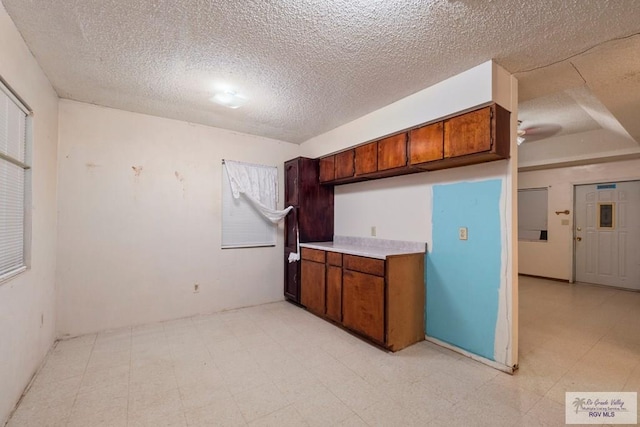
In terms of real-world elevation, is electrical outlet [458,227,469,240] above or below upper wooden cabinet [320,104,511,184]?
below

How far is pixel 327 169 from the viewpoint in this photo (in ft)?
13.2

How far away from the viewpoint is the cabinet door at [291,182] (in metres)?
4.15

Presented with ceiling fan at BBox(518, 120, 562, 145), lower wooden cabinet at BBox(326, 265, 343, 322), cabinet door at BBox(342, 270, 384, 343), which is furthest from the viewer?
ceiling fan at BBox(518, 120, 562, 145)

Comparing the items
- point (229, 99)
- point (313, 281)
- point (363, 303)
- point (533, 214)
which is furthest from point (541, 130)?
point (229, 99)

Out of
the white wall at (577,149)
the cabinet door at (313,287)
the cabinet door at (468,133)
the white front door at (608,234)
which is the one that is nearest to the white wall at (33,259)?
the cabinet door at (313,287)

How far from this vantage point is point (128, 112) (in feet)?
10.9

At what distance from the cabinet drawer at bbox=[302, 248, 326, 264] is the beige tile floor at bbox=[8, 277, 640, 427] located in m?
0.78

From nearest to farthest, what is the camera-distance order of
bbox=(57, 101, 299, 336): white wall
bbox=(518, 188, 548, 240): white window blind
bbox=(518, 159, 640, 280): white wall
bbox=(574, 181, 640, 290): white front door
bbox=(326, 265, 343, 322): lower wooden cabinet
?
bbox=(57, 101, 299, 336): white wall < bbox=(326, 265, 343, 322): lower wooden cabinet < bbox=(574, 181, 640, 290): white front door < bbox=(518, 159, 640, 280): white wall < bbox=(518, 188, 548, 240): white window blind

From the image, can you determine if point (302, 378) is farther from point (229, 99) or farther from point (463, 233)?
point (229, 99)

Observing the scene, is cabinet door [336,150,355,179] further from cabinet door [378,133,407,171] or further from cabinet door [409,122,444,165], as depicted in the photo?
cabinet door [409,122,444,165]

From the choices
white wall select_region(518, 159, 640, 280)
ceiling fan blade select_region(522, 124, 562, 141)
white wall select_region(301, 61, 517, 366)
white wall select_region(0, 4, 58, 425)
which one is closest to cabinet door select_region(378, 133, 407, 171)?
white wall select_region(301, 61, 517, 366)

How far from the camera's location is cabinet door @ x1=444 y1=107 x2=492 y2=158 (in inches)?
89.7

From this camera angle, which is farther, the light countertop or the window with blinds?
the light countertop

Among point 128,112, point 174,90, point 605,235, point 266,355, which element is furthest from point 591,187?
point 128,112
